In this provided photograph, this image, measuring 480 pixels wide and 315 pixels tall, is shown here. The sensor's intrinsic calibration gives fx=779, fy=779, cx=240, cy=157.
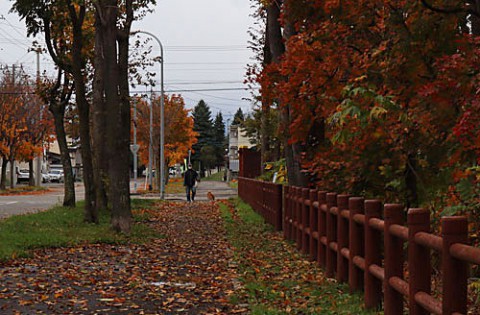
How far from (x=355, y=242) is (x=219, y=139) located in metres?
139

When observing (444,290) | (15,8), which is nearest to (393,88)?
(444,290)

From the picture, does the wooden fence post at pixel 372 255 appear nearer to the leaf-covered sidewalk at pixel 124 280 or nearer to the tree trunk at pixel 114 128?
the leaf-covered sidewalk at pixel 124 280

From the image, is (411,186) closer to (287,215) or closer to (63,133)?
(287,215)

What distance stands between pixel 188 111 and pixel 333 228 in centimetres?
5964

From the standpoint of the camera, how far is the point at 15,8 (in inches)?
810

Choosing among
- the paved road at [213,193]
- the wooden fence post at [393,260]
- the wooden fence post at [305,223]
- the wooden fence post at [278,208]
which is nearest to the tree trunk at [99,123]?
the wooden fence post at [278,208]

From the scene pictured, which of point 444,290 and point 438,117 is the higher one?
point 438,117

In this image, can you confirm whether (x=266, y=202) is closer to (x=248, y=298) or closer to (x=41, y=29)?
(x=41, y=29)

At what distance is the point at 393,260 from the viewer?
712 centimetres

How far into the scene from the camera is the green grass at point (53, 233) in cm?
1423

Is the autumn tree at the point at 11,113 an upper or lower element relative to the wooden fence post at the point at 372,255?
upper

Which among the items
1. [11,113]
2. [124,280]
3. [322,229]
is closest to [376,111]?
[322,229]

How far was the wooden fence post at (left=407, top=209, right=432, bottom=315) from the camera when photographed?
617 cm

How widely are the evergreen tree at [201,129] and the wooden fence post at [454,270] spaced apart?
111797 mm
